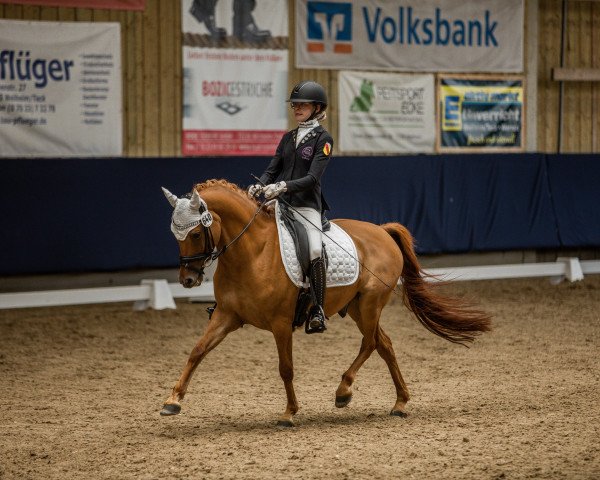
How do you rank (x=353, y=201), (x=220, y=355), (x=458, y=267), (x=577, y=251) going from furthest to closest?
1. (x=577, y=251)
2. (x=458, y=267)
3. (x=353, y=201)
4. (x=220, y=355)

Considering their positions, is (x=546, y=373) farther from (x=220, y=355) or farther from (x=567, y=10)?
(x=567, y=10)

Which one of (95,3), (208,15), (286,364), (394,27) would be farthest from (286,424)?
(394,27)

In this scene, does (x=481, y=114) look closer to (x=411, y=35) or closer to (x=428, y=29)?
(x=428, y=29)

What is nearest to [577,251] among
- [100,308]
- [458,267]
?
[458,267]

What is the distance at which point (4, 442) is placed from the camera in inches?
261

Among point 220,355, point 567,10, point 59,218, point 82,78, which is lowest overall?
point 220,355

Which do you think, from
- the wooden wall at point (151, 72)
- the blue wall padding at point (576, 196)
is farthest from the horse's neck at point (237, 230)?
the blue wall padding at point (576, 196)

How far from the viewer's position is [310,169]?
7152mm

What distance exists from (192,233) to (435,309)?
2.18 m

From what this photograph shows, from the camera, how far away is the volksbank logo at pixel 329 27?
14.5 meters

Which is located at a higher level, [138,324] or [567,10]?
[567,10]

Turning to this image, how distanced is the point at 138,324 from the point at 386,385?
13.1 feet

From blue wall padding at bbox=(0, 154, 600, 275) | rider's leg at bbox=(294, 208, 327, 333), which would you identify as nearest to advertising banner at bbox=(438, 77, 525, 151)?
blue wall padding at bbox=(0, 154, 600, 275)

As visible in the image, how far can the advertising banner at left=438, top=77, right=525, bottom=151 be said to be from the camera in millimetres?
15523
